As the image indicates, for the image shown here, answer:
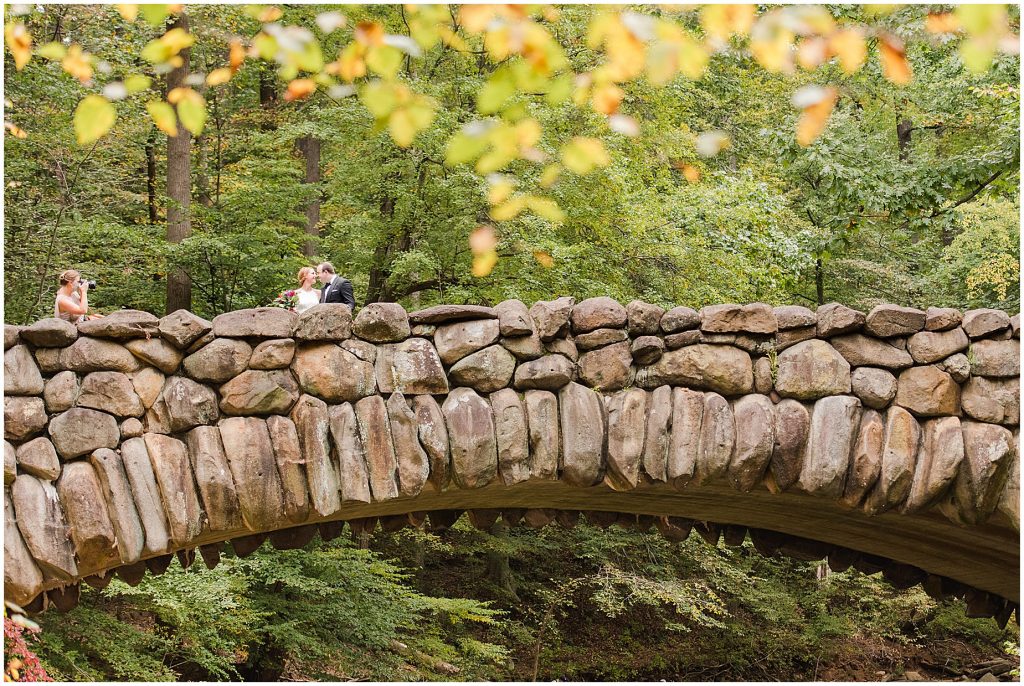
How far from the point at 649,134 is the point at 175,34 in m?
8.50

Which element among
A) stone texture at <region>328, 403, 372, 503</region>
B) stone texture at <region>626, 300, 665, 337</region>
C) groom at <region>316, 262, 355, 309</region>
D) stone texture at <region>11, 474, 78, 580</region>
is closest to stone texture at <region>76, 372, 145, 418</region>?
stone texture at <region>11, 474, 78, 580</region>

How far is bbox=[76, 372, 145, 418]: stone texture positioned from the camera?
4.20 metres

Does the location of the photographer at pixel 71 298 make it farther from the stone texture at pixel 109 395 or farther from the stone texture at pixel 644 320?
the stone texture at pixel 644 320

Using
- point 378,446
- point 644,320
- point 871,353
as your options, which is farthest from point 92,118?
point 871,353

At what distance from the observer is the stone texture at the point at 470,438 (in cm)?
457

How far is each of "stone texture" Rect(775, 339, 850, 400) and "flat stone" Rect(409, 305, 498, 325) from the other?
140 cm

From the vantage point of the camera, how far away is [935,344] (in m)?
4.75

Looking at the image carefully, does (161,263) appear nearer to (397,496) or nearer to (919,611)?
(397,496)

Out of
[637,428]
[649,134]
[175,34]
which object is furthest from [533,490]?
[649,134]

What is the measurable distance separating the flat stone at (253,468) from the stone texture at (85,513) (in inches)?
20.7

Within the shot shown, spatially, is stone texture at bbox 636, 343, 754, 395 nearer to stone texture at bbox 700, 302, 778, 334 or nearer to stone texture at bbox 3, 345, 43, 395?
stone texture at bbox 700, 302, 778, 334

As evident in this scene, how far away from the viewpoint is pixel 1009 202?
10.4 metres

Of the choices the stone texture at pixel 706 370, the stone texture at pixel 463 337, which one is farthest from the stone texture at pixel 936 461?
the stone texture at pixel 463 337

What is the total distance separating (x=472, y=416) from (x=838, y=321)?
1785 mm
